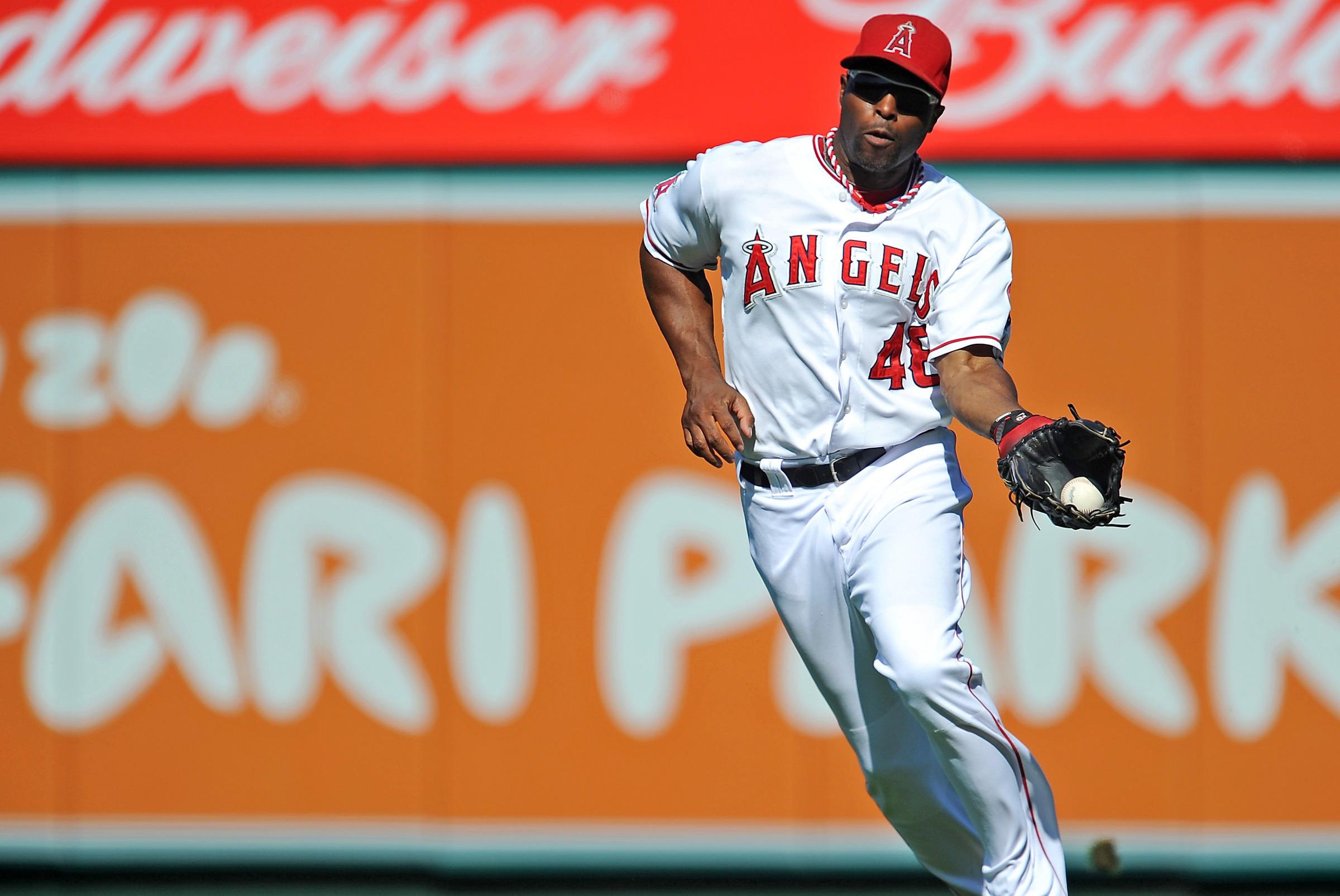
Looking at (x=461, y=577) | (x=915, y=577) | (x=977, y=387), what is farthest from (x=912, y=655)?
(x=461, y=577)

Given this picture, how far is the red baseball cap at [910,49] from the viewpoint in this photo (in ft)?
7.04

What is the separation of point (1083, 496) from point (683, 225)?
1.03 meters

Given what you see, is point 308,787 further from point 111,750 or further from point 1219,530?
point 1219,530

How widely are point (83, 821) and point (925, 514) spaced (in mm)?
3187

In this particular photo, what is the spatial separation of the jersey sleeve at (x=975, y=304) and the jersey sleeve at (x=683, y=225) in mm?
Result: 447

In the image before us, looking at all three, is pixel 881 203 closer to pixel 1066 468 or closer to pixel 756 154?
pixel 756 154

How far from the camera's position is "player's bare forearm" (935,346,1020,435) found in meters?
2.11

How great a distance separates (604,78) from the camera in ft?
13.1

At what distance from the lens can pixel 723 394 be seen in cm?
230

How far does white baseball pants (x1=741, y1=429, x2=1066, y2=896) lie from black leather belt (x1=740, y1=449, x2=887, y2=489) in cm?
1

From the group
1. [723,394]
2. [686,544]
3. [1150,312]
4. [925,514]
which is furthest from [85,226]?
[1150,312]

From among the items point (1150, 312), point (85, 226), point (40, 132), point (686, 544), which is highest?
point (40, 132)

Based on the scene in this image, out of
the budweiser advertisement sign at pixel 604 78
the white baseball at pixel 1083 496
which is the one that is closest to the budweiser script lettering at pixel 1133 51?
the budweiser advertisement sign at pixel 604 78

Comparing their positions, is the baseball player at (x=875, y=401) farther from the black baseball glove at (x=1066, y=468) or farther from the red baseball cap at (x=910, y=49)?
the black baseball glove at (x=1066, y=468)
